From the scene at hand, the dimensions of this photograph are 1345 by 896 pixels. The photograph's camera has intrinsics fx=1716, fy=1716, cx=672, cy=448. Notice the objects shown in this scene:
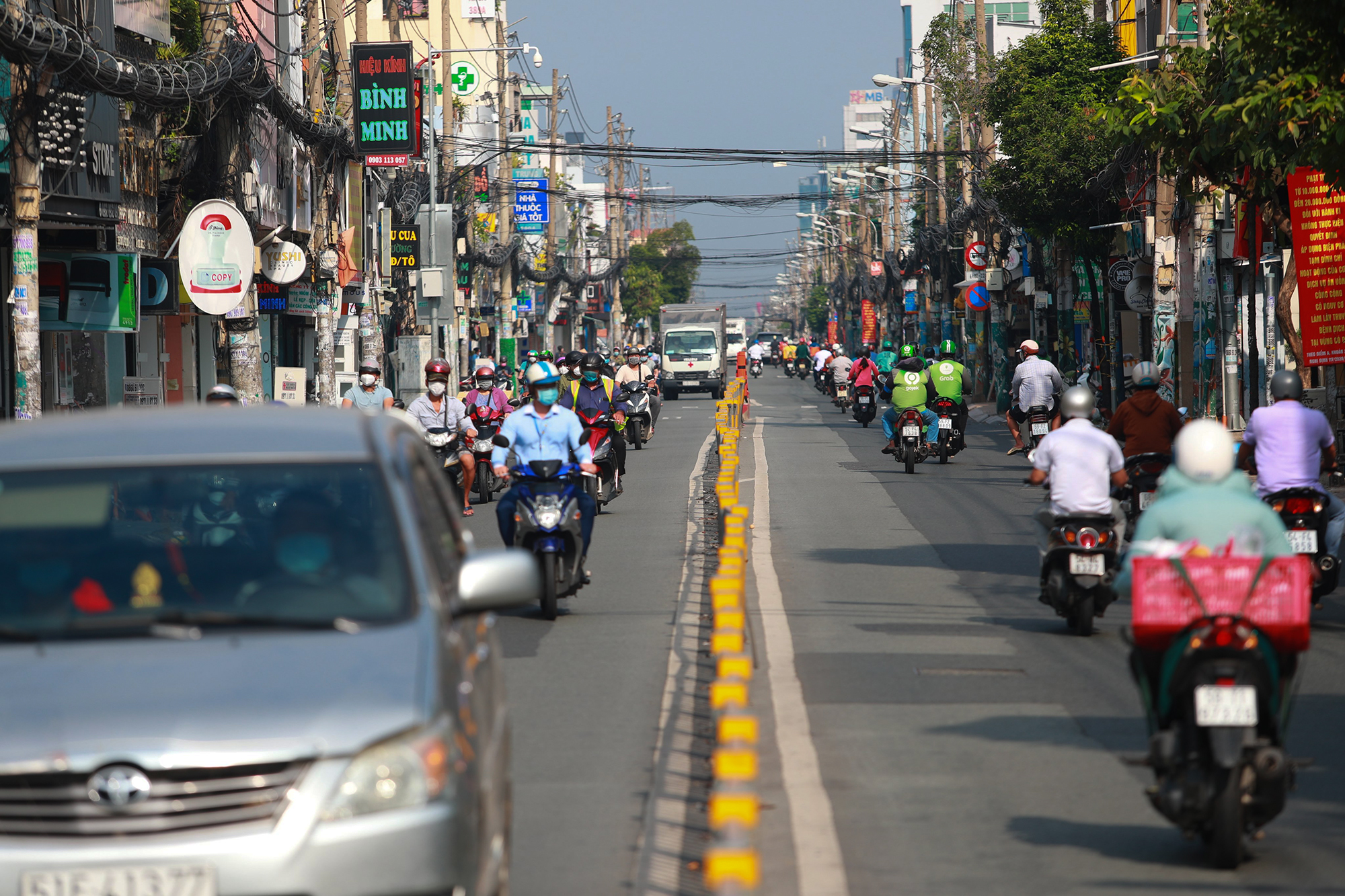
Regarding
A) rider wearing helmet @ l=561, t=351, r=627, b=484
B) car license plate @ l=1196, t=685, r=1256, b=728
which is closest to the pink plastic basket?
car license plate @ l=1196, t=685, r=1256, b=728

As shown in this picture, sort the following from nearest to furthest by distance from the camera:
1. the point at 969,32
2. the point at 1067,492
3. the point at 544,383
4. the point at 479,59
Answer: the point at 1067,492
the point at 544,383
the point at 969,32
the point at 479,59

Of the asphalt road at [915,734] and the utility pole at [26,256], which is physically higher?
the utility pole at [26,256]

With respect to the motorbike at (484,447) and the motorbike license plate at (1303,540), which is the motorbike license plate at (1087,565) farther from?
the motorbike at (484,447)

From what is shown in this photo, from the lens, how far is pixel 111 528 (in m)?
5.26

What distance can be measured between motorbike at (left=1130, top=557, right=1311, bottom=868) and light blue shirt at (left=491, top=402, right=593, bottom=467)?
677 cm

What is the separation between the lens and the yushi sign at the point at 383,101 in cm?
3444

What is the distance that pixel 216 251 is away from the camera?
17.5 meters

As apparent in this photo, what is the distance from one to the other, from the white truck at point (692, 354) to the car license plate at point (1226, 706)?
55.3 meters

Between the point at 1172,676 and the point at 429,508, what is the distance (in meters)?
2.70

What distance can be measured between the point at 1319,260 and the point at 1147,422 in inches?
254

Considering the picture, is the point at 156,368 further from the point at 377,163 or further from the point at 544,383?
the point at 544,383

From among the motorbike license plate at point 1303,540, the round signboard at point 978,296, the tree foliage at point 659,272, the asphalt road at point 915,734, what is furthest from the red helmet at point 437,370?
the tree foliage at point 659,272

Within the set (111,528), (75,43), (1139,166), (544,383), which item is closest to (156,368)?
(75,43)

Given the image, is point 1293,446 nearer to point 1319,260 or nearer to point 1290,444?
point 1290,444
